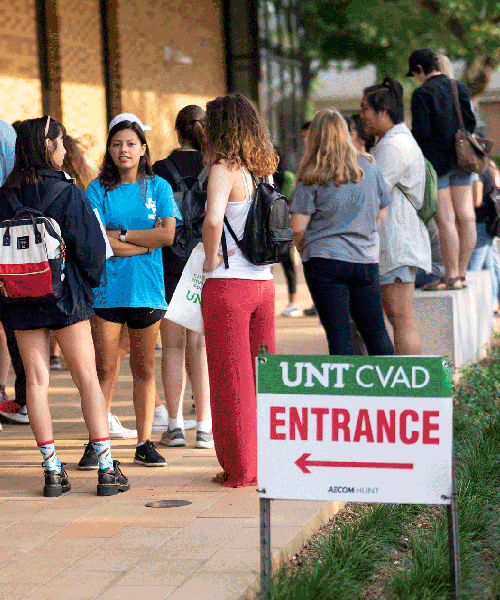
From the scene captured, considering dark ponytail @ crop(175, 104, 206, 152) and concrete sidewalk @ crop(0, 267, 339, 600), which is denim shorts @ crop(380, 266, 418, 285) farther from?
concrete sidewalk @ crop(0, 267, 339, 600)

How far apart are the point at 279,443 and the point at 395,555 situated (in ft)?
3.36

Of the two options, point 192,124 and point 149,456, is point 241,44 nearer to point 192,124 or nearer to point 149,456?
point 192,124

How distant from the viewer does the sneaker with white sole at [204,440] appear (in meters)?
6.25

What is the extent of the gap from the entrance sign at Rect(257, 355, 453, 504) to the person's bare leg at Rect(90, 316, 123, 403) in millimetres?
2222

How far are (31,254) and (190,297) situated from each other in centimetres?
91

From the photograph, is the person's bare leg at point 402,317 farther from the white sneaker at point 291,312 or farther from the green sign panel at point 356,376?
the white sneaker at point 291,312

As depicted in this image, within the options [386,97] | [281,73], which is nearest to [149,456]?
[386,97]

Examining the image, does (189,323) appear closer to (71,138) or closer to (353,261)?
(353,261)

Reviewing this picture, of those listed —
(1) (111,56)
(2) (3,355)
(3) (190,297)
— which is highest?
(1) (111,56)

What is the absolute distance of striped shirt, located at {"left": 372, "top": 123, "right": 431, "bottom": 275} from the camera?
6.97m

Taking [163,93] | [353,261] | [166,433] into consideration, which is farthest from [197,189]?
[163,93]

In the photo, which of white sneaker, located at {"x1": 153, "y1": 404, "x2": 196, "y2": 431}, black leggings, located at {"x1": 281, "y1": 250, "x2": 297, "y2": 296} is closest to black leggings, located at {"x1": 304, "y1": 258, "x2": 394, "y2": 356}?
white sneaker, located at {"x1": 153, "y1": 404, "x2": 196, "y2": 431}

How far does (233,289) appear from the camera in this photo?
523 cm

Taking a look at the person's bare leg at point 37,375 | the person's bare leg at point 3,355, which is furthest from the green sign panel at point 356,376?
the person's bare leg at point 3,355
